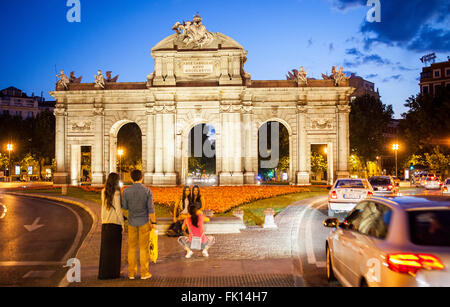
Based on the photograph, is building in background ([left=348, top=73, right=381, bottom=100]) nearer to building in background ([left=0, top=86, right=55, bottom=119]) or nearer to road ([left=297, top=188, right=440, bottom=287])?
building in background ([left=0, top=86, right=55, bottom=119])

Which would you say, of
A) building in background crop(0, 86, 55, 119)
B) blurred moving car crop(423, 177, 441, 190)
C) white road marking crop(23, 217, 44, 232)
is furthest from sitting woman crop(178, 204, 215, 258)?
building in background crop(0, 86, 55, 119)

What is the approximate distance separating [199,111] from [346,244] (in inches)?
1451

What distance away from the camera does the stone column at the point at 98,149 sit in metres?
44.6

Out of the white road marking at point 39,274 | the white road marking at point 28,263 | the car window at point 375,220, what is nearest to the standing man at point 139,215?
the white road marking at point 39,274

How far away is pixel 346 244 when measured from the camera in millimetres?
7223

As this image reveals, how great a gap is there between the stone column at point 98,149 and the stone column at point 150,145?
15.5 ft

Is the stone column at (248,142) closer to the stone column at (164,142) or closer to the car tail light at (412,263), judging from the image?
the stone column at (164,142)

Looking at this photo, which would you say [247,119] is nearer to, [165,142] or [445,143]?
[165,142]

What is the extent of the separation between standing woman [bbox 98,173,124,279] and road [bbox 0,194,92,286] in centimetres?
104

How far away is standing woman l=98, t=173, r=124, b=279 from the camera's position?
29.0ft
